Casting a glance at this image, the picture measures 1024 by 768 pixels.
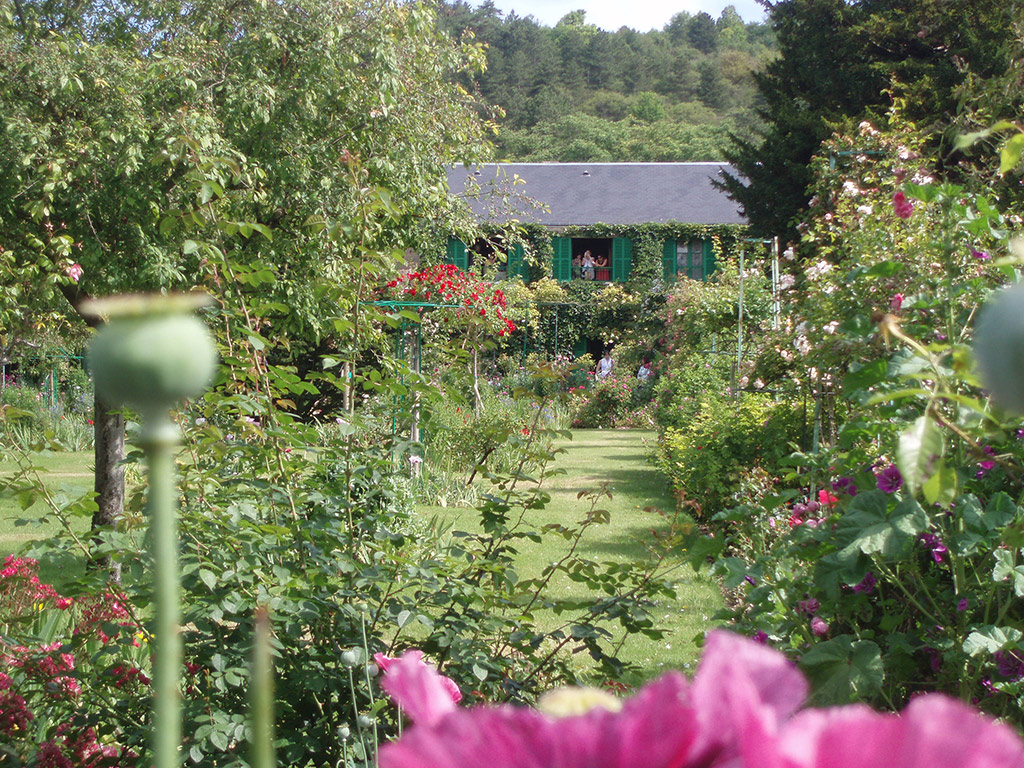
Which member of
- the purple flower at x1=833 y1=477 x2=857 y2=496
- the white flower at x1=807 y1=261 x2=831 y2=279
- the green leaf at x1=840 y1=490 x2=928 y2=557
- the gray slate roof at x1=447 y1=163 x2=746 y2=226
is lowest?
the purple flower at x1=833 y1=477 x2=857 y2=496

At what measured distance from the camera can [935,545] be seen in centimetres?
236

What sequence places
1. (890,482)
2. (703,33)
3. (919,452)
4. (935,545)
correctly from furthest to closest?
(703,33) → (935,545) → (890,482) → (919,452)

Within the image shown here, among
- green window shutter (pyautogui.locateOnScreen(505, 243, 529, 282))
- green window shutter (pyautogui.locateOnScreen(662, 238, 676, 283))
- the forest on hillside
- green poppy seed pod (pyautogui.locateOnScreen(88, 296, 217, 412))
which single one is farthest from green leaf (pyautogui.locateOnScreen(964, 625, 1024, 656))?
the forest on hillside

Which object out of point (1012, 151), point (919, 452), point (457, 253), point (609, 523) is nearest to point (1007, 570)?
point (1012, 151)

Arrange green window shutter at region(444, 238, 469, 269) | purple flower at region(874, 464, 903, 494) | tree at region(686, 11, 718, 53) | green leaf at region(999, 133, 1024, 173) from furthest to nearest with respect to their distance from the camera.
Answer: tree at region(686, 11, 718, 53)
green window shutter at region(444, 238, 469, 269)
purple flower at region(874, 464, 903, 494)
green leaf at region(999, 133, 1024, 173)

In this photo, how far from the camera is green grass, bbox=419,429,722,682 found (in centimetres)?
471

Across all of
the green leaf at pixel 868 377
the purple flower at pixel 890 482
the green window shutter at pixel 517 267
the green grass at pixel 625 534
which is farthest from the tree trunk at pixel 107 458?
the green window shutter at pixel 517 267

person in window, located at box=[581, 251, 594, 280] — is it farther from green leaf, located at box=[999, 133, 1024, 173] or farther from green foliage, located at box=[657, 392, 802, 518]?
green leaf, located at box=[999, 133, 1024, 173]

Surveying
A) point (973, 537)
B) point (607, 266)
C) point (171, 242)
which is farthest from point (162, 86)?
point (607, 266)

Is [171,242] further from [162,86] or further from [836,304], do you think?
[836,304]

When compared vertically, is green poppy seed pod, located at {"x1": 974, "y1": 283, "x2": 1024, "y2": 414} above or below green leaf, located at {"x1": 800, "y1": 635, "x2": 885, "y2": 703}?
above

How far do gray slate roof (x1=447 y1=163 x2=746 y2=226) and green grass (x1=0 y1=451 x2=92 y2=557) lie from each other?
45.3 ft

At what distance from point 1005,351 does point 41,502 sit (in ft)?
19.5

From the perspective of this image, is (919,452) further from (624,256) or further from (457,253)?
(457,253)
